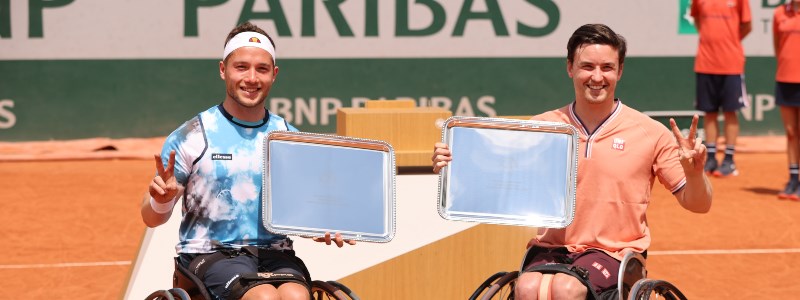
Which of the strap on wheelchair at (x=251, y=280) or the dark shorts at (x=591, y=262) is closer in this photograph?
the strap on wheelchair at (x=251, y=280)

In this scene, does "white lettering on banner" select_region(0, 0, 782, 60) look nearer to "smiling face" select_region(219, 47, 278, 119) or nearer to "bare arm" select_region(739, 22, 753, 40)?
"bare arm" select_region(739, 22, 753, 40)

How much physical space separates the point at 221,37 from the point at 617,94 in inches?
167

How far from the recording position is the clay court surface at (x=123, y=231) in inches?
323

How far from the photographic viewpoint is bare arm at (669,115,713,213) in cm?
467

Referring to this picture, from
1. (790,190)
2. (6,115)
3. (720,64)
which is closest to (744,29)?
(720,64)

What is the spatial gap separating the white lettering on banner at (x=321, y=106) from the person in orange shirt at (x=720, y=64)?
2384mm

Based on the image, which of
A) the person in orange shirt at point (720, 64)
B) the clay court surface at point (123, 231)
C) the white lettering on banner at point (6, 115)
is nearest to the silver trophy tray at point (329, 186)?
the clay court surface at point (123, 231)

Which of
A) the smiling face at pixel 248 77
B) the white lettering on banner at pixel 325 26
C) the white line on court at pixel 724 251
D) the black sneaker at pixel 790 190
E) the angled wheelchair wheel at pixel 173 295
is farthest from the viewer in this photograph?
Result: the white lettering on banner at pixel 325 26

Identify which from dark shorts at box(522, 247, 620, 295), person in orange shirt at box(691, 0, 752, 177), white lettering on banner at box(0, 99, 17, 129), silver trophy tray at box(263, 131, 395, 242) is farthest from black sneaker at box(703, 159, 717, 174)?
silver trophy tray at box(263, 131, 395, 242)

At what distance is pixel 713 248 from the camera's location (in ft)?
30.6

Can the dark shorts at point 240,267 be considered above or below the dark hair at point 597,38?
below

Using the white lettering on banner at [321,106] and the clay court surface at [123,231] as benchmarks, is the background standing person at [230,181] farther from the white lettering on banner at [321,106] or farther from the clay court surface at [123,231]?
the white lettering on banner at [321,106]

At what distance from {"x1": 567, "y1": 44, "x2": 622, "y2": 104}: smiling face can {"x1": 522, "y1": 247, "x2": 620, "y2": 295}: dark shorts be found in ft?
1.84

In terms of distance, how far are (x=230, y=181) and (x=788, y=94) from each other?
7.59 meters
